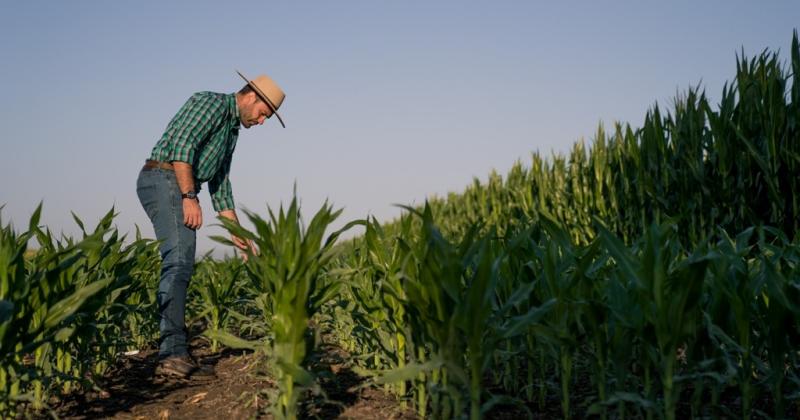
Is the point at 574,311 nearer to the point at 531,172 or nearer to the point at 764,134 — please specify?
the point at 764,134

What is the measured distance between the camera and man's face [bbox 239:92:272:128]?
448 cm

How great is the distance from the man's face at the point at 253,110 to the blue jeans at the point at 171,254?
0.70 meters

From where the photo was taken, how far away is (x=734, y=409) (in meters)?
2.89

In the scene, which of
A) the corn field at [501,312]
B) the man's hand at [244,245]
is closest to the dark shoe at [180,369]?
the corn field at [501,312]

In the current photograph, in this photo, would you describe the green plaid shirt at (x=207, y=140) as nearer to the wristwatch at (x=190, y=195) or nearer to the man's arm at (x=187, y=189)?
the man's arm at (x=187, y=189)

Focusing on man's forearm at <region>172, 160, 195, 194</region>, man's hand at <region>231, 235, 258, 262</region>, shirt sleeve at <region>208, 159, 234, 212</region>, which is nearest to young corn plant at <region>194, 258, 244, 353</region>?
shirt sleeve at <region>208, 159, 234, 212</region>

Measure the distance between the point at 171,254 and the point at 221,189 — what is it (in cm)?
87

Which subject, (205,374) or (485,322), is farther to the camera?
(205,374)

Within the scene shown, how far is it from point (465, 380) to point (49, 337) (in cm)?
156

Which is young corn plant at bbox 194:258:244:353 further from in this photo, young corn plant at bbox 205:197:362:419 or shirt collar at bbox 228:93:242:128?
young corn plant at bbox 205:197:362:419

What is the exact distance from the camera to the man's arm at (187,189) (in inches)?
159

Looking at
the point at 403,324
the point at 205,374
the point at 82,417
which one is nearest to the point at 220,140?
the point at 205,374

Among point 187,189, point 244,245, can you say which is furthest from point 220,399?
point 187,189

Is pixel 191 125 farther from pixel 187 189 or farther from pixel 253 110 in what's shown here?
pixel 253 110
